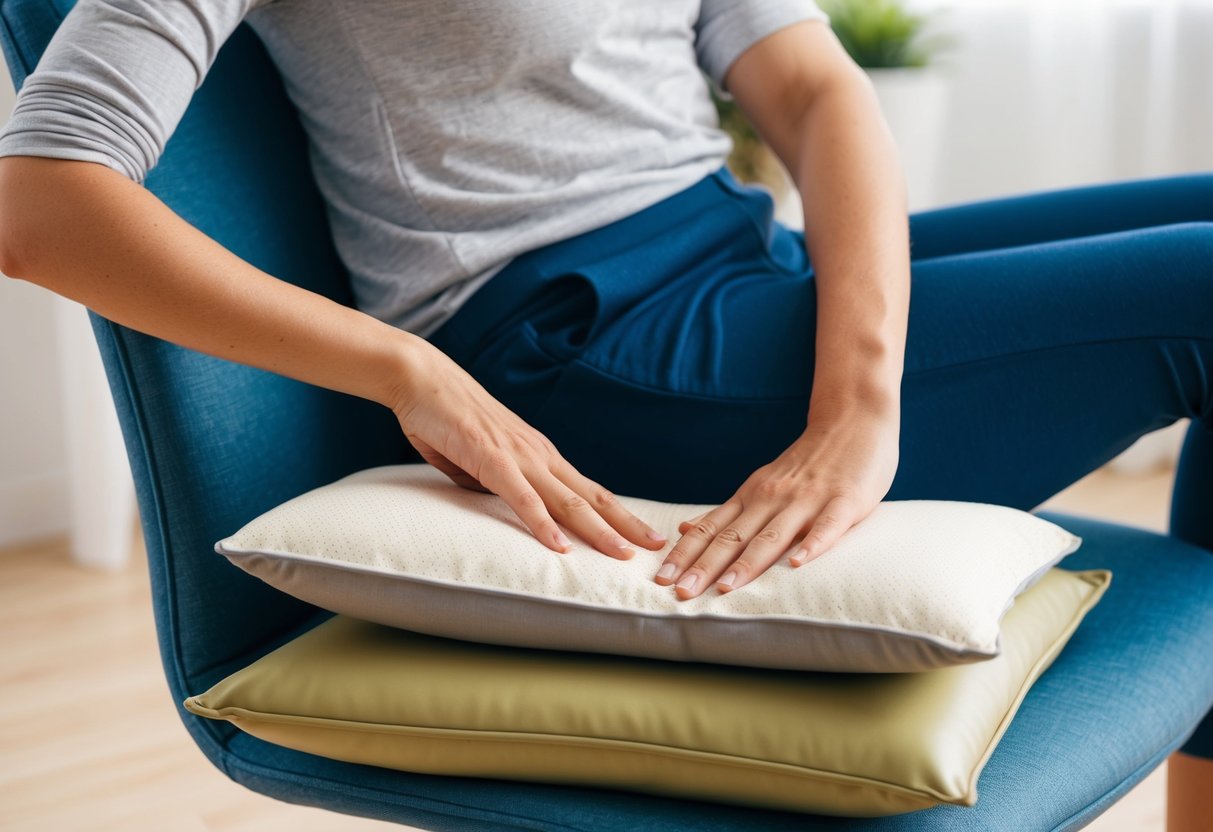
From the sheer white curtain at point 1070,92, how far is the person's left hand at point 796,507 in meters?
1.73

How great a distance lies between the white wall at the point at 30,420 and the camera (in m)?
2.23

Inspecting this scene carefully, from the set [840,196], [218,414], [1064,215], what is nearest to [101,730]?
[218,414]

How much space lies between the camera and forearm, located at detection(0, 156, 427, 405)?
2.49 ft

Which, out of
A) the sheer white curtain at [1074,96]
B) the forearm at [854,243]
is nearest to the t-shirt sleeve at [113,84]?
the forearm at [854,243]

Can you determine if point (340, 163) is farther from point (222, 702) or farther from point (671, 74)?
point (222, 702)

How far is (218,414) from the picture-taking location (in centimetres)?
84

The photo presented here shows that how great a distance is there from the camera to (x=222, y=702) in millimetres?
762

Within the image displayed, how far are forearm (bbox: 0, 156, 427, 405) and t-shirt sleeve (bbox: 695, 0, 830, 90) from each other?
0.47 meters

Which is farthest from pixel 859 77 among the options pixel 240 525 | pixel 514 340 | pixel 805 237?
pixel 240 525

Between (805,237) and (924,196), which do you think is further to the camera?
(924,196)

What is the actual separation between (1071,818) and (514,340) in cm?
49

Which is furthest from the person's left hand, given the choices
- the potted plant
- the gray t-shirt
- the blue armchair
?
Result: the potted plant

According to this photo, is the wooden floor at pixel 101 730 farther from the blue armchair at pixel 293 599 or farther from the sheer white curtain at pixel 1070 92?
the sheer white curtain at pixel 1070 92

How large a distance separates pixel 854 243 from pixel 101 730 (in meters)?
1.21
